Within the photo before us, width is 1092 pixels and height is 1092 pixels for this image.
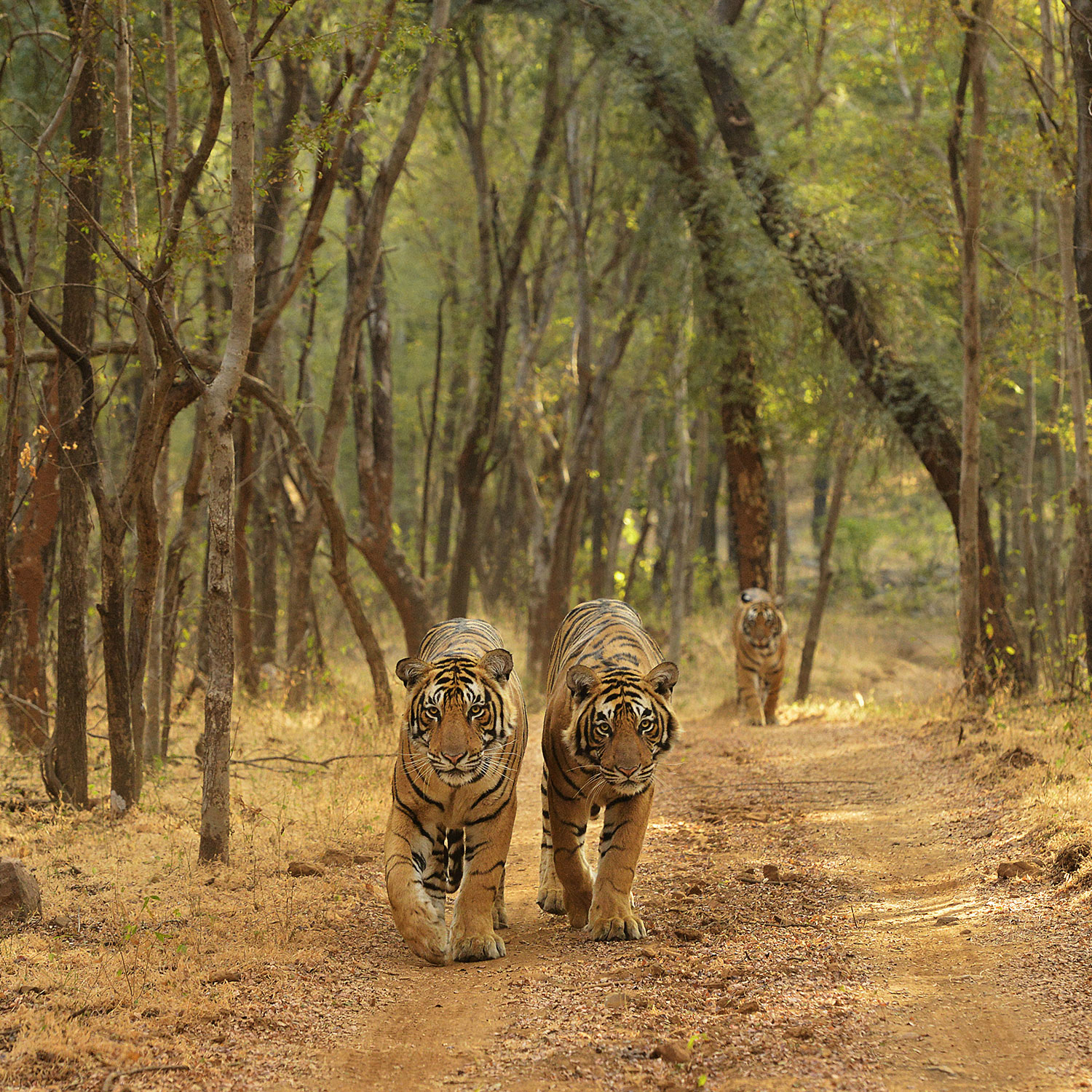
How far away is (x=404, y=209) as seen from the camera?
2605 centimetres

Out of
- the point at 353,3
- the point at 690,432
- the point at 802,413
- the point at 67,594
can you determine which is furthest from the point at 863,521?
the point at 67,594

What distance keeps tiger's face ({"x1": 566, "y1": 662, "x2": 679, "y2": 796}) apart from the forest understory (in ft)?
2.46

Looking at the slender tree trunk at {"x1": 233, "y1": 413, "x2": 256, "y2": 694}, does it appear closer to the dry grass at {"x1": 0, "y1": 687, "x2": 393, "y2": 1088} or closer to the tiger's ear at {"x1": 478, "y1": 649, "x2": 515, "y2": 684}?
the dry grass at {"x1": 0, "y1": 687, "x2": 393, "y2": 1088}

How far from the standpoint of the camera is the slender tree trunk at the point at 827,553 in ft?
45.4

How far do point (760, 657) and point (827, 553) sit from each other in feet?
8.15

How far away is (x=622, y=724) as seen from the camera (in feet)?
16.3

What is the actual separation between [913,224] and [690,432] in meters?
6.97

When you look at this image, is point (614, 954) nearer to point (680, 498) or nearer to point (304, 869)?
point (304, 869)

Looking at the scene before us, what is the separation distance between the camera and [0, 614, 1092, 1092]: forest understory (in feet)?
12.5

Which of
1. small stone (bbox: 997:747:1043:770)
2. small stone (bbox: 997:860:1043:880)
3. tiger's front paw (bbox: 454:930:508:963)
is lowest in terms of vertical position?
tiger's front paw (bbox: 454:930:508:963)

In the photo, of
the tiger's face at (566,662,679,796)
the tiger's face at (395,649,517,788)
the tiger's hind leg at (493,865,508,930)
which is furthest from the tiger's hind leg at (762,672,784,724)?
the tiger's face at (395,649,517,788)

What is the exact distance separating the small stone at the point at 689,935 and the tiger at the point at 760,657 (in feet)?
24.3

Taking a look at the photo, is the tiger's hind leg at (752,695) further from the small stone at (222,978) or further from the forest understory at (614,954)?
the small stone at (222,978)

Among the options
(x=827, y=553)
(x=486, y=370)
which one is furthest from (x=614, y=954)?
(x=486, y=370)
